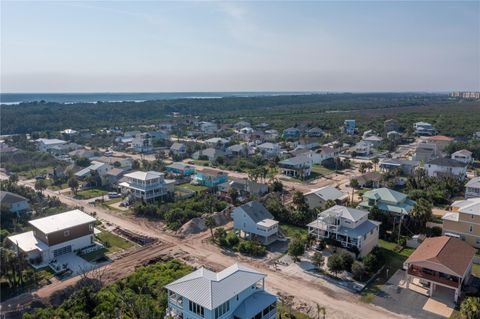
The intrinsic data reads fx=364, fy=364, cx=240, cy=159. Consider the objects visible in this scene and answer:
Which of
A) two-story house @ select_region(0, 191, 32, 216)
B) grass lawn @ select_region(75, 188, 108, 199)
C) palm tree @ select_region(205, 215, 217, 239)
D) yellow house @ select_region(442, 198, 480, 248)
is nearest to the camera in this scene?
yellow house @ select_region(442, 198, 480, 248)

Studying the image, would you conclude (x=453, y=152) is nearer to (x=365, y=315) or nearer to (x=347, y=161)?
(x=347, y=161)

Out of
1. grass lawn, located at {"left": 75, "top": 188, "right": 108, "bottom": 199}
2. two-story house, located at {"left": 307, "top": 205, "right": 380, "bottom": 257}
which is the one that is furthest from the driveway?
grass lawn, located at {"left": 75, "top": 188, "right": 108, "bottom": 199}

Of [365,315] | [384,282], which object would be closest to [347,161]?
[384,282]

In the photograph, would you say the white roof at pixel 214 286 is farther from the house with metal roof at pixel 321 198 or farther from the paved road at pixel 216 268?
the house with metal roof at pixel 321 198

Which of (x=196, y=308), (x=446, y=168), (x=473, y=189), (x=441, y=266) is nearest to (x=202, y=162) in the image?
(x=446, y=168)

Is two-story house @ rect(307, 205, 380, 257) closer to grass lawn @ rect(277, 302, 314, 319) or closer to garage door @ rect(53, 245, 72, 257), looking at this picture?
grass lawn @ rect(277, 302, 314, 319)

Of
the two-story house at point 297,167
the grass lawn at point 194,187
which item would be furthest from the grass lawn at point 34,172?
the two-story house at point 297,167
